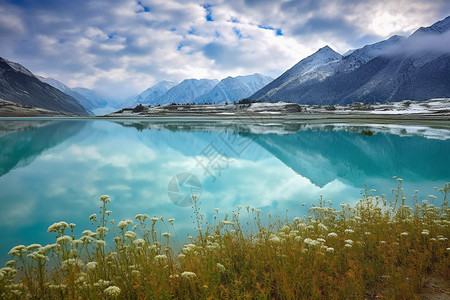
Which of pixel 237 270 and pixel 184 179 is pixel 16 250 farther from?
pixel 184 179

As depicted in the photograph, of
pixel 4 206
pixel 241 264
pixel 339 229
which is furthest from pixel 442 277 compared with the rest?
pixel 4 206

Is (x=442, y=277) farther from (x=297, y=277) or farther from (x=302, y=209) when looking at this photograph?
(x=302, y=209)

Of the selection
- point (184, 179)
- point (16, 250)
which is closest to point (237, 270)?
point (16, 250)

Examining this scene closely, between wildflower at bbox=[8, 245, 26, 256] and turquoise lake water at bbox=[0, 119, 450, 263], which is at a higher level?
wildflower at bbox=[8, 245, 26, 256]

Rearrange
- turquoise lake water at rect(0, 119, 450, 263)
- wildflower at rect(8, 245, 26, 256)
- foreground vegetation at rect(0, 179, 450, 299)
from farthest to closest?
turquoise lake water at rect(0, 119, 450, 263), foreground vegetation at rect(0, 179, 450, 299), wildflower at rect(8, 245, 26, 256)

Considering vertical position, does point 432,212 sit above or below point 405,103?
below

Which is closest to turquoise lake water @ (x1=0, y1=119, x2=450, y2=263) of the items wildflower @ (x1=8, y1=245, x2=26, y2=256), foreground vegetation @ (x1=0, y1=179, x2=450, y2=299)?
foreground vegetation @ (x1=0, y1=179, x2=450, y2=299)

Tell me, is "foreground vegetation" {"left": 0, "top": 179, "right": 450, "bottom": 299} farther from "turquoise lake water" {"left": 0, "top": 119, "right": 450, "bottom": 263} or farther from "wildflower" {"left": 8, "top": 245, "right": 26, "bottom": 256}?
"turquoise lake water" {"left": 0, "top": 119, "right": 450, "bottom": 263}

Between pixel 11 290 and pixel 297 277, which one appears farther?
pixel 297 277

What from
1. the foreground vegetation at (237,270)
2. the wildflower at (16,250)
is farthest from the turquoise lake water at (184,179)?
the wildflower at (16,250)

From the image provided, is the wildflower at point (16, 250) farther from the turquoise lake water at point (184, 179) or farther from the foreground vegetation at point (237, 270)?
the turquoise lake water at point (184, 179)

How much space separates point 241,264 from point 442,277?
4.98m

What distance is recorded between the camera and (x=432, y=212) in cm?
952

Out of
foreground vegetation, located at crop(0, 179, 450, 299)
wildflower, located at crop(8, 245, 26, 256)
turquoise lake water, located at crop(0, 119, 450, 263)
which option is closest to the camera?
wildflower, located at crop(8, 245, 26, 256)
